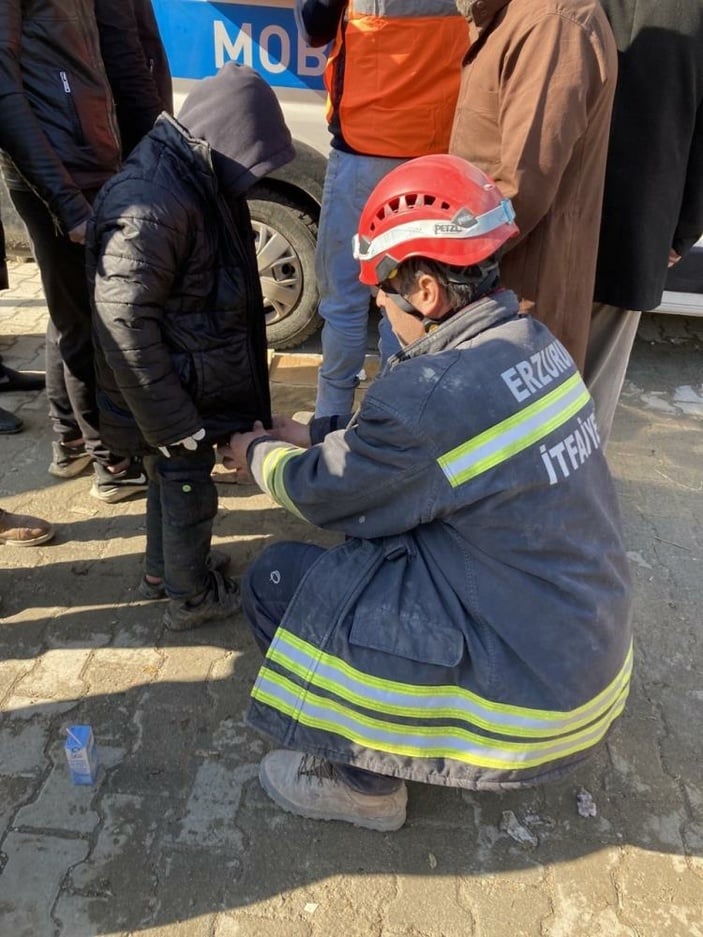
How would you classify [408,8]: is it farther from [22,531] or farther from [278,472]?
[22,531]

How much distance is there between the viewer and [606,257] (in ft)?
9.52

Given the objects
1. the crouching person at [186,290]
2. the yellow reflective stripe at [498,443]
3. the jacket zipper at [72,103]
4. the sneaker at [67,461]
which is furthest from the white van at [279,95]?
the yellow reflective stripe at [498,443]

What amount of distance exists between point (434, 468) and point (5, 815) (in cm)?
150

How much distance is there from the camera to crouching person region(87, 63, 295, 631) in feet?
6.82

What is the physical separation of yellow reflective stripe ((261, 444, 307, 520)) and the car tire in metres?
2.23

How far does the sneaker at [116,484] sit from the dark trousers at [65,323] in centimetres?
7

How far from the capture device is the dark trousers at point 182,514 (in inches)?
97.8

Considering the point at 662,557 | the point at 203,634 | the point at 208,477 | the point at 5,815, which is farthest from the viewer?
the point at 662,557

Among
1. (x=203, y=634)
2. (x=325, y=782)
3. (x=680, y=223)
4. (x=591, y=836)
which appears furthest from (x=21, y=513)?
(x=680, y=223)

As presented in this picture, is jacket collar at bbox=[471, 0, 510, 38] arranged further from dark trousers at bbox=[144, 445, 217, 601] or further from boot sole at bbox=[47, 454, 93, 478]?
boot sole at bbox=[47, 454, 93, 478]

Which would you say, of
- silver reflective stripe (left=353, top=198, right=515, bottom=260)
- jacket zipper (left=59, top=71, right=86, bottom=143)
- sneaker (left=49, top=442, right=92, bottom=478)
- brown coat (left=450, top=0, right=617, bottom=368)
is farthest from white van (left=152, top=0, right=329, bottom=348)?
silver reflective stripe (left=353, top=198, right=515, bottom=260)

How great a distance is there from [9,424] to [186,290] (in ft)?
6.43

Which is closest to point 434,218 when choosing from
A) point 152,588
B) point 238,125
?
point 238,125

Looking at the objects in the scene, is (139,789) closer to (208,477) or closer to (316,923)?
(316,923)
